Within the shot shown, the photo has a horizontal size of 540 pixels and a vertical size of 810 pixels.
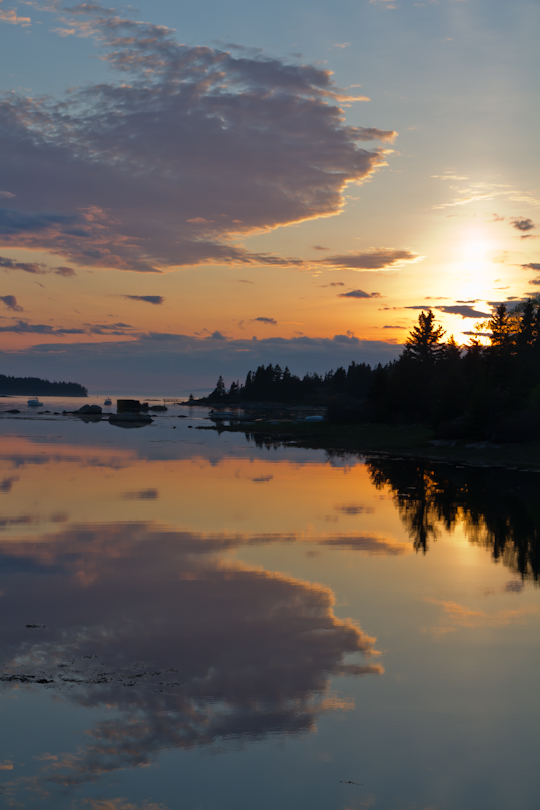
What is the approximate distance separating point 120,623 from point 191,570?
397 cm

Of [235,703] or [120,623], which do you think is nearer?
[235,703]

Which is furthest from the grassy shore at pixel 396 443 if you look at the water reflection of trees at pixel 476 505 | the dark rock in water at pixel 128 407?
the dark rock in water at pixel 128 407

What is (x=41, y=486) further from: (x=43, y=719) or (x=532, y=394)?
(x=532, y=394)

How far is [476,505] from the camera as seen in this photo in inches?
1078

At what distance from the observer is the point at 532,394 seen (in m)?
56.7

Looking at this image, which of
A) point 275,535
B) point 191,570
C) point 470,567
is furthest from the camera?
point 275,535

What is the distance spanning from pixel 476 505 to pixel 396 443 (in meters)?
40.9

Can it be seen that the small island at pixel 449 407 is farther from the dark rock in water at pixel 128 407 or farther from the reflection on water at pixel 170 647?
the dark rock in water at pixel 128 407

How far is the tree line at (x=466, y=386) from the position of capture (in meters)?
56.6

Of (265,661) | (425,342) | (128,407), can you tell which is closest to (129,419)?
(128,407)

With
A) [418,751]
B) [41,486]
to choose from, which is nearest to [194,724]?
[418,751]

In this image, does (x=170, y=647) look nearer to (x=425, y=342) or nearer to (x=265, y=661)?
(x=265, y=661)

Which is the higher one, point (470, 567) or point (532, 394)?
point (532, 394)

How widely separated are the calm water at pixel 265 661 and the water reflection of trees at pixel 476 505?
200 mm
